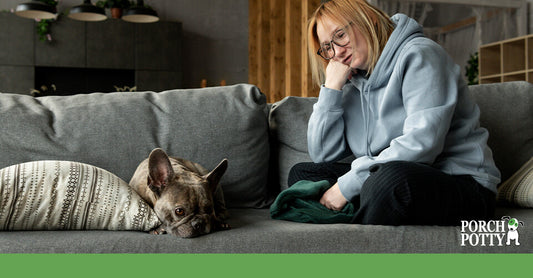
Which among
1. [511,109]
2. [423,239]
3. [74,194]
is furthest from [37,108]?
[511,109]

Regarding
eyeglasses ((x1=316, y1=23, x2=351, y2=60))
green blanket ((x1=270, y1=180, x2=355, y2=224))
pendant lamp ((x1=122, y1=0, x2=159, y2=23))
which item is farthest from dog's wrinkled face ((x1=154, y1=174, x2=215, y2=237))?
pendant lamp ((x1=122, y1=0, x2=159, y2=23))

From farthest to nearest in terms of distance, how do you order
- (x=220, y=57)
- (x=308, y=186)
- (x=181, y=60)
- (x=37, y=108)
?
(x=220, y=57), (x=181, y=60), (x=37, y=108), (x=308, y=186)

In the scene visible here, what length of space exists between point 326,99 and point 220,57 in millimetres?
6199

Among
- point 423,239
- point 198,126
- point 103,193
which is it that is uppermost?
point 198,126

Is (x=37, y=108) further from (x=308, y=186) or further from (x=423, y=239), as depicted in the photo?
(x=423, y=239)

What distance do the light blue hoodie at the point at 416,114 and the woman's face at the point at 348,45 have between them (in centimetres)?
7

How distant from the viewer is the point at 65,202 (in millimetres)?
1545

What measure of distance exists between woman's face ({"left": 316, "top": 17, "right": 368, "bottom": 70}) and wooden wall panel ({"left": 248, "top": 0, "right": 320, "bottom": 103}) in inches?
26.6

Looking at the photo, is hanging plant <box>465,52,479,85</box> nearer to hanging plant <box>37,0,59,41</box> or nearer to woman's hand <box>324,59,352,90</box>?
woman's hand <box>324,59,352,90</box>

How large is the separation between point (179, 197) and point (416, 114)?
788 millimetres

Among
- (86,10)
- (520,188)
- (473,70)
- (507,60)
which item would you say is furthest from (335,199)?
(473,70)

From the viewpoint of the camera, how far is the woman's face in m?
1.76

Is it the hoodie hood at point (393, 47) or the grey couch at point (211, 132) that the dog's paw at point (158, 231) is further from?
the hoodie hood at point (393, 47)

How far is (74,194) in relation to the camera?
156 centimetres
